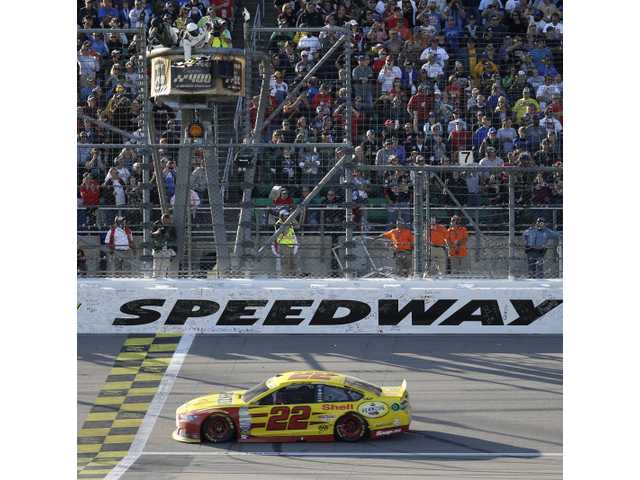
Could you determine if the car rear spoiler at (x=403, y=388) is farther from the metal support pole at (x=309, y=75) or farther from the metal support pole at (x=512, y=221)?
the metal support pole at (x=309, y=75)

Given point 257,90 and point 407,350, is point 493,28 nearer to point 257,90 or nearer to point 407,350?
point 257,90

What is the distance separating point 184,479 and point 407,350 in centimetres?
466

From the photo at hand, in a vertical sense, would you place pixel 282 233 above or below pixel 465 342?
above

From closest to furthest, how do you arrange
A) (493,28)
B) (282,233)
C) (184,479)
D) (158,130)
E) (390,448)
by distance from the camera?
(184,479), (390,448), (282,233), (158,130), (493,28)

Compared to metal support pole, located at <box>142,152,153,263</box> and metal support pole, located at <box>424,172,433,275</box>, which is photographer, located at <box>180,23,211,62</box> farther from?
metal support pole, located at <box>424,172,433,275</box>

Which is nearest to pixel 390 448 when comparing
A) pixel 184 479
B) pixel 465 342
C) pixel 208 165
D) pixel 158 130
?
pixel 184 479

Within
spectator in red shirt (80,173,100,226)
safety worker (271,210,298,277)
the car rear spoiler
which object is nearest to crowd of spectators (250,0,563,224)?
safety worker (271,210,298,277)

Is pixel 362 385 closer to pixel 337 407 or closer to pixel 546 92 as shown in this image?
pixel 337 407

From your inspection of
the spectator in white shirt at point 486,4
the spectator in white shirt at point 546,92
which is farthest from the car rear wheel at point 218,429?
the spectator in white shirt at point 486,4

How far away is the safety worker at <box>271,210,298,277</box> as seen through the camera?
14561 mm

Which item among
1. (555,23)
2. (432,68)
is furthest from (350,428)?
(555,23)

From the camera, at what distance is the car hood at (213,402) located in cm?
1248

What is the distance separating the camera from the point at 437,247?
14.9 metres

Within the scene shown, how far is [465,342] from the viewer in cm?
1510
